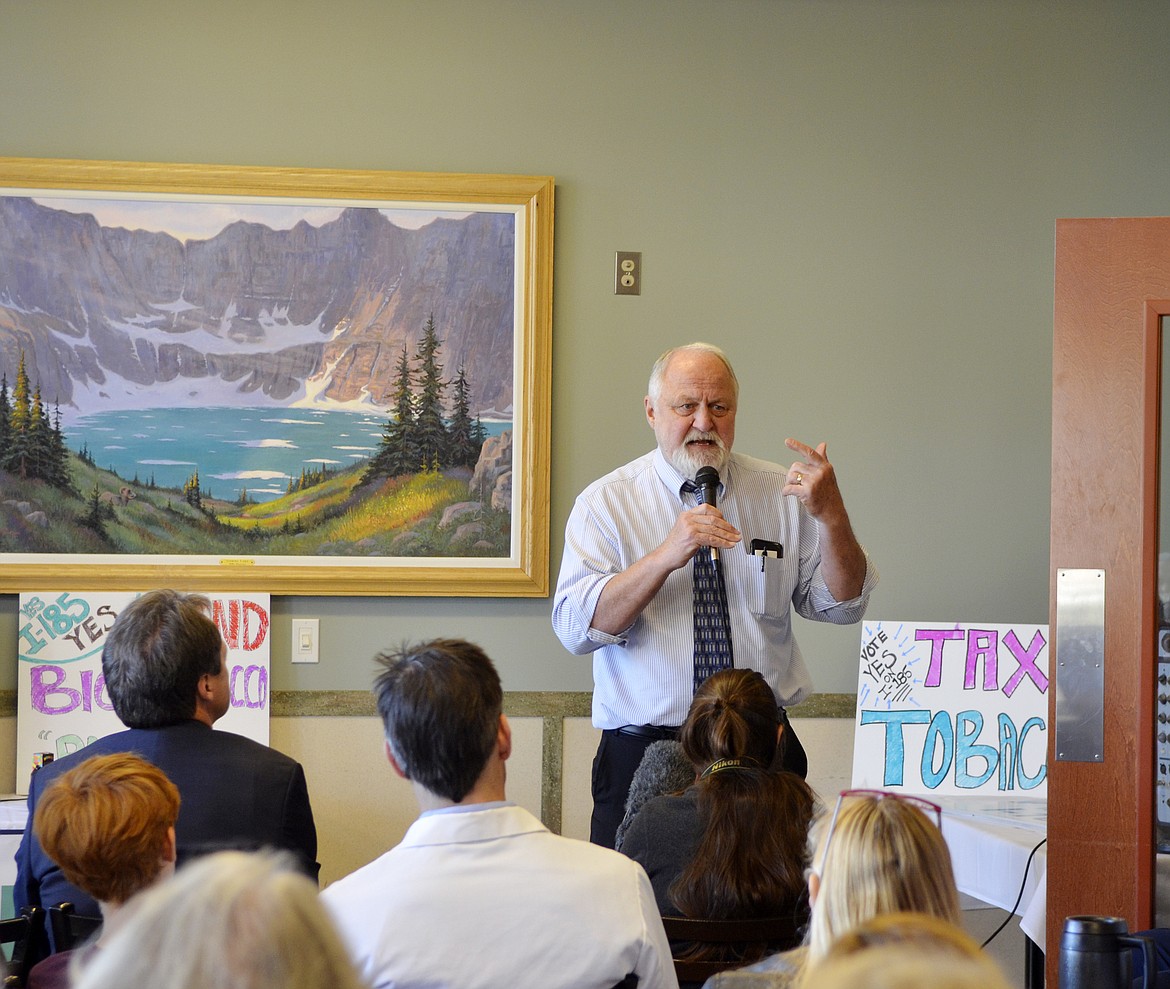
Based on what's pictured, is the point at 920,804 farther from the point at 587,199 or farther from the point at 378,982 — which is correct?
the point at 587,199

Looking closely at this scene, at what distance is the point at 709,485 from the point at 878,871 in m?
1.56

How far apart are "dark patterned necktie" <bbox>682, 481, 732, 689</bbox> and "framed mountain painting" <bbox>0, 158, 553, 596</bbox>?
112cm

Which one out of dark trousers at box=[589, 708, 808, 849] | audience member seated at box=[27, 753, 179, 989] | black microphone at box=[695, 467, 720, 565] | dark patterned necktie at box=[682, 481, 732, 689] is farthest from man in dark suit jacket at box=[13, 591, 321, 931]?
black microphone at box=[695, 467, 720, 565]

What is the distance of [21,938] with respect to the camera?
1.73m

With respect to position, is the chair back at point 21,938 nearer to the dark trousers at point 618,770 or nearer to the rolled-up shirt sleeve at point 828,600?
the dark trousers at point 618,770

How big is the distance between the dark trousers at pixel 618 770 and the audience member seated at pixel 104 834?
45.4 inches

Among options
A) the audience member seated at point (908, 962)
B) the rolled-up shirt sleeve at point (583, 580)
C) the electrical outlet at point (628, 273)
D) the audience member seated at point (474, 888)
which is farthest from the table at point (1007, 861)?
the audience member seated at point (908, 962)

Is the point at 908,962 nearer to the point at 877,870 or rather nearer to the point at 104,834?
the point at 877,870

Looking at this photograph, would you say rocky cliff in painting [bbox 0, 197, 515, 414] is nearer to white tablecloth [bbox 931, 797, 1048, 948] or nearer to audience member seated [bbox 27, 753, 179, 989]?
white tablecloth [bbox 931, 797, 1048, 948]

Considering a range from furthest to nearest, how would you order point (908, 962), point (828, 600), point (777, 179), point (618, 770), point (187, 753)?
1. point (777, 179)
2. point (828, 600)
3. point (618, 770)
4. point (187, 753)
5. point (908, 962)

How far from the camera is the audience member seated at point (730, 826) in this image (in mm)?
1763

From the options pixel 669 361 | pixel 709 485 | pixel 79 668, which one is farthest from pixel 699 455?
pixel 79 668

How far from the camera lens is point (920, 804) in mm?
1295

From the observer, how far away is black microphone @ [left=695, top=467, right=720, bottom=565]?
8.85 ft
